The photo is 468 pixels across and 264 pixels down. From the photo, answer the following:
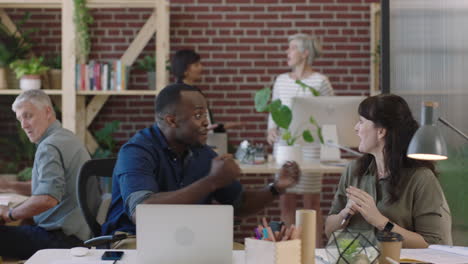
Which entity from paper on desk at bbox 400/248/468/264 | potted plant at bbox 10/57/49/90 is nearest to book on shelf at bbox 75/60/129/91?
potted plant at bbox 10/57/49/90

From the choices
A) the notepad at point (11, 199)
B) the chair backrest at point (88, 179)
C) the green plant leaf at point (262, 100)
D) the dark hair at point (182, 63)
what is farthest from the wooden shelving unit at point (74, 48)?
the chair backrest at point (88, 179)

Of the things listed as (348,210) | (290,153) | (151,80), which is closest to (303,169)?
(290,153)

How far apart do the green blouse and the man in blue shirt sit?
1.13 feet

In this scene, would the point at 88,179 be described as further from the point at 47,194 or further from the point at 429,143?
the point at 429,143

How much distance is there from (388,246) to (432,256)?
0.29 meters

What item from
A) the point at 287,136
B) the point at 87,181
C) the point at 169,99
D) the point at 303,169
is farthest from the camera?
the point at 287,136

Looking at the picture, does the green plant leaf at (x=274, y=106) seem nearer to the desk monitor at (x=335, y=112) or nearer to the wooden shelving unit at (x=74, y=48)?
the desk monitor at (x=335, y=112)

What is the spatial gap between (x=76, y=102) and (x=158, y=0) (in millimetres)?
1062

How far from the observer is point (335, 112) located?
4594 mm

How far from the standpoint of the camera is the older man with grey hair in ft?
10.4

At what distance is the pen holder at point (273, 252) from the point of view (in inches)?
68.9

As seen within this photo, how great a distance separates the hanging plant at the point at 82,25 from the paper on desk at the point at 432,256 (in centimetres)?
377

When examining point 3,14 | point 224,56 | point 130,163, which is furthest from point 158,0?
point 130,163

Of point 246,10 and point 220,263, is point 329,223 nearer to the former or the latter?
point 220,263
